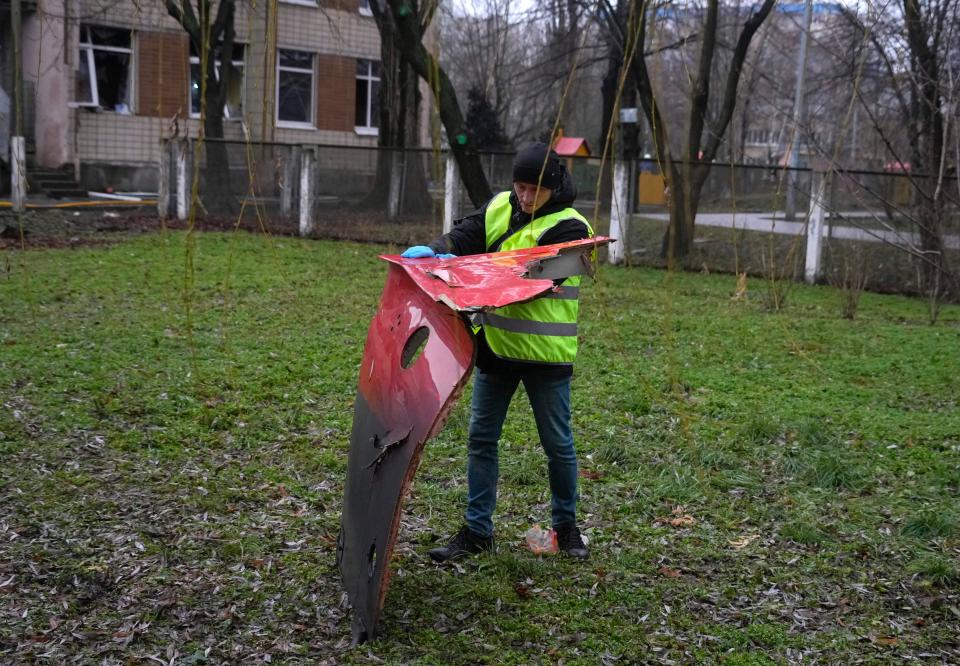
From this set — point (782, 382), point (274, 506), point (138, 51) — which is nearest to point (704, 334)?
point (782, 382)

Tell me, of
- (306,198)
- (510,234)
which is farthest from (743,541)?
(306,198)

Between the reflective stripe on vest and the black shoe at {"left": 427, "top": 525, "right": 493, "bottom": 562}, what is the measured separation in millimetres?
835

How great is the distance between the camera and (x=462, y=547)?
461cm

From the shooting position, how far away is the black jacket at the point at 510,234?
4.38 metres

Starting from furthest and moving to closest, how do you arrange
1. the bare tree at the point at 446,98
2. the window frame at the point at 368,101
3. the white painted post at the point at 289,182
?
the window frame at the point at 368,101
the white painted post at the point at 289,182
the bare tree at the point at 446,98

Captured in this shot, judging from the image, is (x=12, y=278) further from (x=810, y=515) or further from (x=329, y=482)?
(x=810, y=515)

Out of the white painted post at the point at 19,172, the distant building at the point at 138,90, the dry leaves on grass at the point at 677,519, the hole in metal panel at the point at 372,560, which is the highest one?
the distant building at the point at 138,90

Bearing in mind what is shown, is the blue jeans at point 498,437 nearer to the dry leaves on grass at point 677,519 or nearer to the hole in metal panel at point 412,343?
the hole in metal panel at point 412,343

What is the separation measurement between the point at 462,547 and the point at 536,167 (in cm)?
163

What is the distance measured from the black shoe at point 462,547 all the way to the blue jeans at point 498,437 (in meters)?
0.03

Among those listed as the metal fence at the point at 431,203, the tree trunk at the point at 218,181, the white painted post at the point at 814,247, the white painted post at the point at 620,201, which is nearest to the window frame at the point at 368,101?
the metal fence at the point at 431,203

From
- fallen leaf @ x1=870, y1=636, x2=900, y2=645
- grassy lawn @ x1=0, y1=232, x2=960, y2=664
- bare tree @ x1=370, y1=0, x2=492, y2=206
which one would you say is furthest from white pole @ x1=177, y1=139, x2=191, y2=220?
fallen leaf @ x1=870, y1=636, x2=900, y2=645

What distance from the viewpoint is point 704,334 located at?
9.98 m

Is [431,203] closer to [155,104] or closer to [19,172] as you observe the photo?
[155,104]
